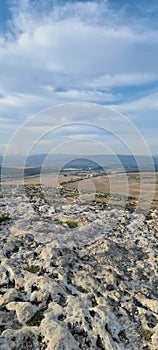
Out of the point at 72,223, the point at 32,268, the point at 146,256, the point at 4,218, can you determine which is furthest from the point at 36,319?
the point at 4,218

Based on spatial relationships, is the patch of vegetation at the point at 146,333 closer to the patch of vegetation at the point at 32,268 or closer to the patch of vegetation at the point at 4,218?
the patch of vegetation at the point at 32,268

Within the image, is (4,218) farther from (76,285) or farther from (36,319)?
(36,319)

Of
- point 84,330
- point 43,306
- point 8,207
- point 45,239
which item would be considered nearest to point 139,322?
point 84,330

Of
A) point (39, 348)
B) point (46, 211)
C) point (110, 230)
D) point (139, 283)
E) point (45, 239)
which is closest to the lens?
point (39, 348)

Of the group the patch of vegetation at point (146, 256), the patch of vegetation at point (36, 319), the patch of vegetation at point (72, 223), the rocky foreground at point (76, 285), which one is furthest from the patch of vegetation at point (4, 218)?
the patch of vegetation at point (36, 319)

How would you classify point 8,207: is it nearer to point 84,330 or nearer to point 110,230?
point 110,230

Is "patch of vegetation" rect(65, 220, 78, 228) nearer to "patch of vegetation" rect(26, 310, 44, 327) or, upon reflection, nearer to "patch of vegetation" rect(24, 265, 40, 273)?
"patch of vegetation" rect(24, 265, 40, 273)

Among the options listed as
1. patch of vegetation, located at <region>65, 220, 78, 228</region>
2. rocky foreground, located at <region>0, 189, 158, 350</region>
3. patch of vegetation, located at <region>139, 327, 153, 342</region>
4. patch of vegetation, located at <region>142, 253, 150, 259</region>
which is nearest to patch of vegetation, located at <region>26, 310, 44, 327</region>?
rocky foreground, located at <region>0, 189, 158, 350</region>
